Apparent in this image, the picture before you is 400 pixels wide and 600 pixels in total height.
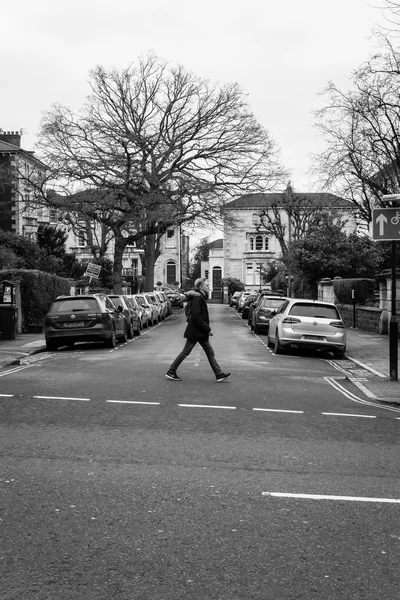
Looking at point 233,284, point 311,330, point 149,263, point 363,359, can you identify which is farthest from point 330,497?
point 233,284

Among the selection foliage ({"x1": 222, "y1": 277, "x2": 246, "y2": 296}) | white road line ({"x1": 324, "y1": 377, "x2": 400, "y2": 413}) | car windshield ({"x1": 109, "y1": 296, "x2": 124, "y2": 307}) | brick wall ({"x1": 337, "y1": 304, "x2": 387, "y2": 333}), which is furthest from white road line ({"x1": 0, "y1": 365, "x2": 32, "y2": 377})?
foliage ({"x1": 222, "y1": 277, "x2": 246, "y2": 296})

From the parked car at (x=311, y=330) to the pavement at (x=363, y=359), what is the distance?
622 millimetres

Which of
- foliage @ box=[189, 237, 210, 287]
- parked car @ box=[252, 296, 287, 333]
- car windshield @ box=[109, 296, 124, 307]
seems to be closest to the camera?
car windshield @ box=[109, 296, 124, 307]

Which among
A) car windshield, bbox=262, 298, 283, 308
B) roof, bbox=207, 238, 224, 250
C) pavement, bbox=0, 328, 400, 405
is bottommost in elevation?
pavement, bbox=0, 328, 400, 405

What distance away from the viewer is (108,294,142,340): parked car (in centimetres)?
2553

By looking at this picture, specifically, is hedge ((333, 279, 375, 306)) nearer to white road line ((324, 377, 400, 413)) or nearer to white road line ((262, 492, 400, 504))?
white road line ((324, 377, 400, 413))

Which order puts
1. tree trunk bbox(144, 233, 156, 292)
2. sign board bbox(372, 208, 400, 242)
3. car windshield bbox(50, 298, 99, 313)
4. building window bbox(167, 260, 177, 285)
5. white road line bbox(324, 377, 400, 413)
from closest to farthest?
white road line bbox(324, 377, 400, 413) → sign board bbox(372, 208, 400, 242) → car windshield bbox(50, 298, 99, 313) → tree trunk bbox(144, 233, 156, 292) → building window bbox(167, 260, 177, 285)

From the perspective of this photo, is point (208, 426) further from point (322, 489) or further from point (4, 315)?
point (4, 315)

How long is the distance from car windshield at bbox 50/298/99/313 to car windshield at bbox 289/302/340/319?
5.46 metres

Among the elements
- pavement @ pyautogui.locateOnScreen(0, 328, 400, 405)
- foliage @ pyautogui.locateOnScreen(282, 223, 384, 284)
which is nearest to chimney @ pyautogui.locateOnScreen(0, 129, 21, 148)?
foliage @ pyautogui.locateOnScreen(282, 223, 384, 284)

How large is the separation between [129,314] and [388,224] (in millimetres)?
14183

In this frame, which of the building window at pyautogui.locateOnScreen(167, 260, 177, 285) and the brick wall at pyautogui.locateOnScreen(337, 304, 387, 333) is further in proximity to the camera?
the building window at pyautogui.locateOnScreen(167, 260, 177, 285)

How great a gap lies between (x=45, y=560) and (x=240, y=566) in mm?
1098

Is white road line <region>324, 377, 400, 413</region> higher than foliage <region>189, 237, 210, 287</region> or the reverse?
the reverse
